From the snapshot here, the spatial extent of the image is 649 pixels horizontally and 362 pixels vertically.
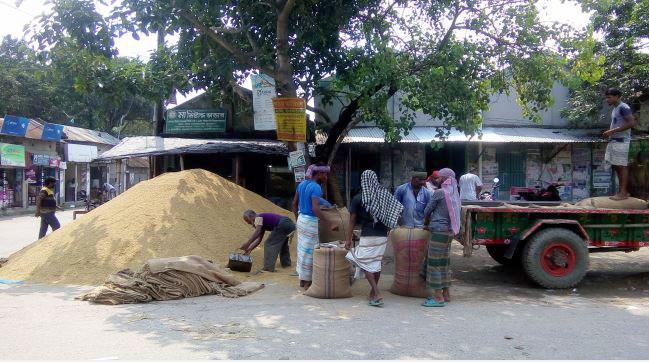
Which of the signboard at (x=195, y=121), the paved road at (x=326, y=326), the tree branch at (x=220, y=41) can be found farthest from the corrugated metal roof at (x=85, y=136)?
the paved road at (x=326, y=326)

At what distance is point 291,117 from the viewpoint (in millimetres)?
8984

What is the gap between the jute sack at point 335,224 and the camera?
272 inches

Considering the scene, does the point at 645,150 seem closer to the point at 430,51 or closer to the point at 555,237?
the point at 430,51

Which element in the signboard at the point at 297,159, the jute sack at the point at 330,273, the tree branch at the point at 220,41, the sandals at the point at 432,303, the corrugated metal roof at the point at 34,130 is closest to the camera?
the sandals at the point at 432,303

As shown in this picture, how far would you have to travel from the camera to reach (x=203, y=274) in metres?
6.48

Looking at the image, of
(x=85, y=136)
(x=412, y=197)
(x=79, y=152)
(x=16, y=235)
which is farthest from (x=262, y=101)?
(x=85, y=136)

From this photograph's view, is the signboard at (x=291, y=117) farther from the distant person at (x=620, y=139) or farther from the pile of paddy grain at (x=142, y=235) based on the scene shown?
the distant person at (x=620, y=139)

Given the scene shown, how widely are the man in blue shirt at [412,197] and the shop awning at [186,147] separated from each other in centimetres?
762

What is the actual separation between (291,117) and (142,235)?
10.4ft

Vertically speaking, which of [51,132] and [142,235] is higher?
[51,132]

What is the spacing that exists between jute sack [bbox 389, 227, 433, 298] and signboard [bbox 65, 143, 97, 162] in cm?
2698

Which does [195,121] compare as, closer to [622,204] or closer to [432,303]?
[432,303]

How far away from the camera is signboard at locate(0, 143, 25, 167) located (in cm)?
2264

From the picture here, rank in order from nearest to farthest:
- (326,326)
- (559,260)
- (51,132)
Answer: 1. (326,326)
2. (559,260)
3. (51,132)
